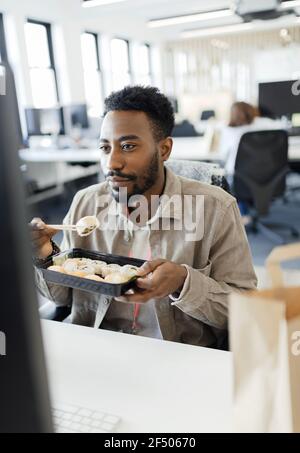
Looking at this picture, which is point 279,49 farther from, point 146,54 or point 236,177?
point 236,177

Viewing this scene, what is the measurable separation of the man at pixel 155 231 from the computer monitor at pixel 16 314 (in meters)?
0.55

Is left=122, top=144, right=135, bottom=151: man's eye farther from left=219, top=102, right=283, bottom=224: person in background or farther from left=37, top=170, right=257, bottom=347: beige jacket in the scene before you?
left=219, top=102, right=283, bottom=224: person in background

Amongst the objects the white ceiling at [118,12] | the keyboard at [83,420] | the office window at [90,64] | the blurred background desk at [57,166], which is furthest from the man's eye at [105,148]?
the office window at [90,64]

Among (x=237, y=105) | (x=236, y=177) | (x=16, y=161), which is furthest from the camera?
(x=237, y=105)

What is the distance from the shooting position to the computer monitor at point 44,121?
13.6 feet

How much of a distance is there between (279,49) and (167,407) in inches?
368

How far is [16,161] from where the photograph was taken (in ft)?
1.09

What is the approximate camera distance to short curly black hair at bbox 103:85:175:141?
0.98m

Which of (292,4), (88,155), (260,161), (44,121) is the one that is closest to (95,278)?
(292,4)

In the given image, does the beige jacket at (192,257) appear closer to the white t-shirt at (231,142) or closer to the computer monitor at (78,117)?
the white t-shirt at (231,142)

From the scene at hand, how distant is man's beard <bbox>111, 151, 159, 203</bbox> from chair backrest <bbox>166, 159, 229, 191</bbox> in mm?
88

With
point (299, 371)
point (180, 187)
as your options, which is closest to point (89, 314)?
point (180, 187)

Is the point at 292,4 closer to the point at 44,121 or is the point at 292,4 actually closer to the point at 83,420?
the point at 83,420

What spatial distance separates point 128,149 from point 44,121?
3480mm
